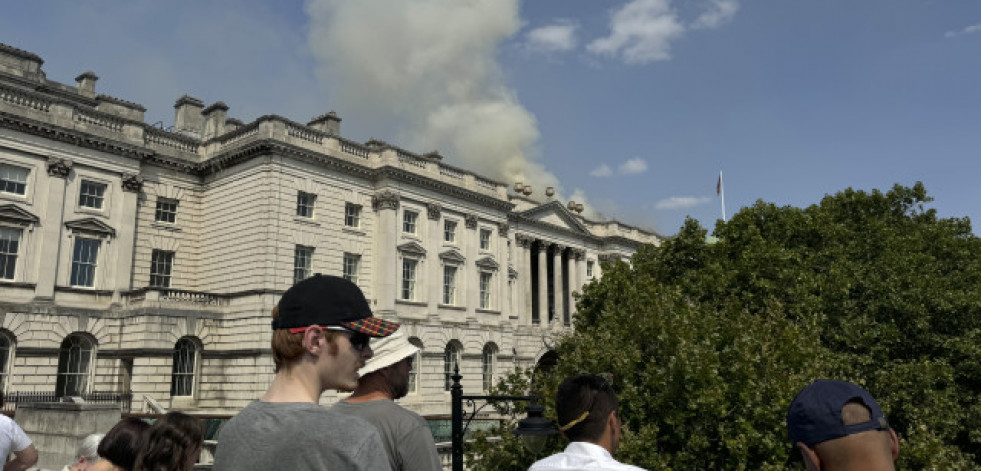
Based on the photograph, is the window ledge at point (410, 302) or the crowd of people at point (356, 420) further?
the window ledge at point (410, 302)

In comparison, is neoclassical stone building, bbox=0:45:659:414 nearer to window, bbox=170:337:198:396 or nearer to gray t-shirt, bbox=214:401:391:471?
window, bbox=170:337:198:396

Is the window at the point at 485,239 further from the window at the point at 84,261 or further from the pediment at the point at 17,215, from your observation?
the pediment at the point at 17,215

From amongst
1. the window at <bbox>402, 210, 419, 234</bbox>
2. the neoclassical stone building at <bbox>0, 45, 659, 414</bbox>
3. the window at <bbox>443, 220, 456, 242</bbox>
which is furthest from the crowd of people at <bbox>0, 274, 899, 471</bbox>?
the window at <bbox>443, 220, 456, 242</bbox>

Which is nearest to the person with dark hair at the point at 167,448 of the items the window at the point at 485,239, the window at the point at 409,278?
the window at the point at 409,278

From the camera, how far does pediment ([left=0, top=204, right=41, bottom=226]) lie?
29.9 meters

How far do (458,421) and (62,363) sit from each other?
92.1 feet

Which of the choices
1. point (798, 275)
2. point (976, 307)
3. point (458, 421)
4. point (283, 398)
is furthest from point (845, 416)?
point (976, 307)

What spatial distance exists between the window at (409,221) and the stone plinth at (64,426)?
21.8 meters

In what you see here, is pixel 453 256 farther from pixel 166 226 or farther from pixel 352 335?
pixel 352 335

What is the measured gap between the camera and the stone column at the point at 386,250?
38875mm

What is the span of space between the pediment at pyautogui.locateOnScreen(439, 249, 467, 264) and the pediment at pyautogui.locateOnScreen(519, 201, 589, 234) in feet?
27.0

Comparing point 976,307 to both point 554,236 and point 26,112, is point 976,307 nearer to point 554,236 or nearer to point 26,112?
point 554,236

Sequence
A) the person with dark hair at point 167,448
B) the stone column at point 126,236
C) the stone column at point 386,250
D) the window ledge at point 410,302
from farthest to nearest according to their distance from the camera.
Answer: the window ledge at point 410,302 < the stone column at point 386,250 < the stone column at point 126,236 < the person with dark hair at point 167,448

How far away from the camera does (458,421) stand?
11.0 metres
